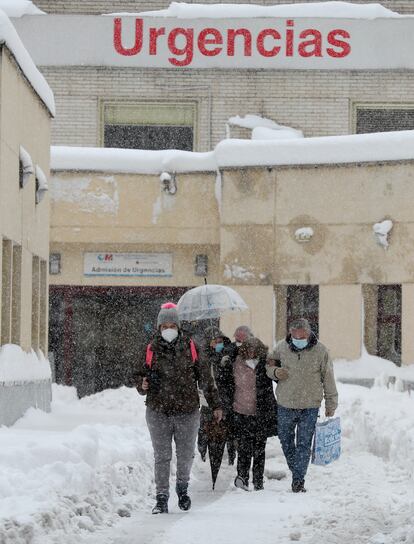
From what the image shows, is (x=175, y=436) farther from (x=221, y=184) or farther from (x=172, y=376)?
(x=221, y=184)

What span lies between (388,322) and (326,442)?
11.7 metres

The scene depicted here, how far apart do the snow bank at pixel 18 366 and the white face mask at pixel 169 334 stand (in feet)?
18.0

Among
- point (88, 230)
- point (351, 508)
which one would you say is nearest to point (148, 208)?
point (88, 230)

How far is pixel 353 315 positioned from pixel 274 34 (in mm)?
7352

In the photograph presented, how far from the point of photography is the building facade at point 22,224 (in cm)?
1534

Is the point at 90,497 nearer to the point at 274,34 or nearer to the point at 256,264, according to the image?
the point at 256,264

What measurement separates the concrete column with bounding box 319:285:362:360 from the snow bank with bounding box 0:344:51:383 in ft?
22.7

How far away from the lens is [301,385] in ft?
38.3

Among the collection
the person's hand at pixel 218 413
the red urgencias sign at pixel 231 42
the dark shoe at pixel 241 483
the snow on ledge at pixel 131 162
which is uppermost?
the red urgencias sign at pixel 231 42

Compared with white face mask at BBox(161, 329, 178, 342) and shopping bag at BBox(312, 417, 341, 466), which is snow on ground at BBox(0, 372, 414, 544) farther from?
white face mask at BBox(161, 329, 178, 342)

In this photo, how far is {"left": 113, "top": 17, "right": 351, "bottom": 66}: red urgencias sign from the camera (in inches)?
1087

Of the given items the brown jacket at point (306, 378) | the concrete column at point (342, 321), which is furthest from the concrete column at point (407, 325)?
the brown jacket at point (306, 378)

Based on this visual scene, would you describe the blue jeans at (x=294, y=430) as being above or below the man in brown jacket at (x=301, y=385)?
below

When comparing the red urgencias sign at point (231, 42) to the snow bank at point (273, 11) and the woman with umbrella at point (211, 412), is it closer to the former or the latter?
the snow bank at point (273, 11)
